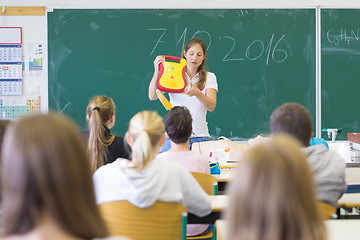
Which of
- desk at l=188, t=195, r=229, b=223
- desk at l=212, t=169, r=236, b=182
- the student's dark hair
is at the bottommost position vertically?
desk at l=188, t=195, r=229, b=223

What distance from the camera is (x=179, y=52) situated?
5.11 meters

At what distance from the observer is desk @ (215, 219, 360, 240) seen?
1.78 m

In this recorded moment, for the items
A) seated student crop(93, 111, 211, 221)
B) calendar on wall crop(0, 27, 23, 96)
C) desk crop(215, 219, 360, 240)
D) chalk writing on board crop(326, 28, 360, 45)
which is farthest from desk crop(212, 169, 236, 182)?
calendar on wall crop(0, 27, 23, 96)

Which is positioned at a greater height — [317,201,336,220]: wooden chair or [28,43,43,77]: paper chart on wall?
[28,43,43,77]: paper chart on wall

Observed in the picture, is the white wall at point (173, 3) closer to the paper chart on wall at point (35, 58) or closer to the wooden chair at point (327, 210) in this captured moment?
the paper chart on wall at point (35, 58)

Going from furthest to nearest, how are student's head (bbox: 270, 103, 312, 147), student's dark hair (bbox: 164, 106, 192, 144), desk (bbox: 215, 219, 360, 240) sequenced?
student's dark hair (bbox: 164, 106, 192, 144), student's head (bbox: 270, 103, 312, 147), desk (bbox: 215, 219, 360, 240)

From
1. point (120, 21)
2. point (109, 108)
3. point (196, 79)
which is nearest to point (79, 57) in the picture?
point (120, 21)

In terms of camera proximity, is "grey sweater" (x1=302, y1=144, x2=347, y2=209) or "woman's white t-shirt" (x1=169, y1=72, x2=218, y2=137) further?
"woman's white t-shirt" (x1=169, y1=72, x2=218, y2=137)

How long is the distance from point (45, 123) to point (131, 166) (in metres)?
1.09

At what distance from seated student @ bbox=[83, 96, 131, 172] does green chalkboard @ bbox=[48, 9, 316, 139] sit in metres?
2.07

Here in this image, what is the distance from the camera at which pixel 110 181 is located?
6.40 feet

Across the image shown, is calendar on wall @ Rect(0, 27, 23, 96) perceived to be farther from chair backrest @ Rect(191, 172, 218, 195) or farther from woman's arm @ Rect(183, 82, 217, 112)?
chair backrest @ Rect(191, 172, 218, 195)

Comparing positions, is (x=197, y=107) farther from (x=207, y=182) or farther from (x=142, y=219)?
(x=142, y=219)

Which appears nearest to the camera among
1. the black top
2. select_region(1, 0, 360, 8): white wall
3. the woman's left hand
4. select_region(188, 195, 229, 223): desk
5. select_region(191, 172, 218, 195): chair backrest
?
select_region(188, 195, 229, 223): desk
